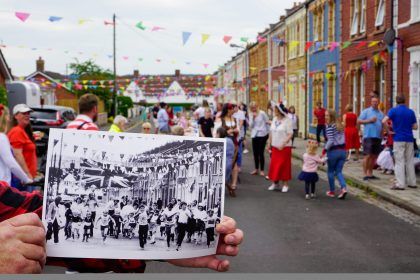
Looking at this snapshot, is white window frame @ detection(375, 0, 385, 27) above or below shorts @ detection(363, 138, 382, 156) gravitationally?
above

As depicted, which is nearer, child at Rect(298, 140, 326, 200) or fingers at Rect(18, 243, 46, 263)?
fingers at Rect(18, 243, 46, 263)

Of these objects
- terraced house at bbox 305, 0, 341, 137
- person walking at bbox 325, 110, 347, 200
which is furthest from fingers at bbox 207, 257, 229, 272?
terraced house at bbox 305, 0, 341, 137

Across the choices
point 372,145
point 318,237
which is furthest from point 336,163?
point 318,237

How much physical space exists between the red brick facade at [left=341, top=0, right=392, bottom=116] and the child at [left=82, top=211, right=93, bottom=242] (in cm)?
1946

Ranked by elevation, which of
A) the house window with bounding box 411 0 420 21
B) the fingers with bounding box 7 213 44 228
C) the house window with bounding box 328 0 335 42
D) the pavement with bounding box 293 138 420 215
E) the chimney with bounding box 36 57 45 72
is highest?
the chimney with bounding box 36 57 45 72

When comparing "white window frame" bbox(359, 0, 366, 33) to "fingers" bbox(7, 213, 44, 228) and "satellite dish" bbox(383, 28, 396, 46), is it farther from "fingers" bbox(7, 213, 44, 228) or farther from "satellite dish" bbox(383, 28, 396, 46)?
"fingers" bbox(7, 213, 44, 228)

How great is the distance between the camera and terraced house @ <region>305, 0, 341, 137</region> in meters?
27.9

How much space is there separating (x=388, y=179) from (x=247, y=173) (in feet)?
12.7

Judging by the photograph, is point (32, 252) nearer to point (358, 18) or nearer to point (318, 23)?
point (358, 18)

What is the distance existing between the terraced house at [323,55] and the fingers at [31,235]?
80.8 ft

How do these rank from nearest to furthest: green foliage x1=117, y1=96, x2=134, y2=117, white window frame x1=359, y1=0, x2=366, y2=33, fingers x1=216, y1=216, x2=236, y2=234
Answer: fingers x1=216, y1=216, x2=236, y2=234, white window frame x1=359, y1=0, x2=366, y2=33, green foliage x1=117, y1=96, x2=134, y2=117

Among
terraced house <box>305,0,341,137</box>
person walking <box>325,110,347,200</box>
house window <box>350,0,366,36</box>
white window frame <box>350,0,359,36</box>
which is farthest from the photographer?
terraced house <box>305,0,341,137</box>

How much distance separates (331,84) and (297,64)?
771 centimetres

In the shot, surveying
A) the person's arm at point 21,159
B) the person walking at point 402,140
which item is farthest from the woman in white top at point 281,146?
the person's arm at point 21,159
